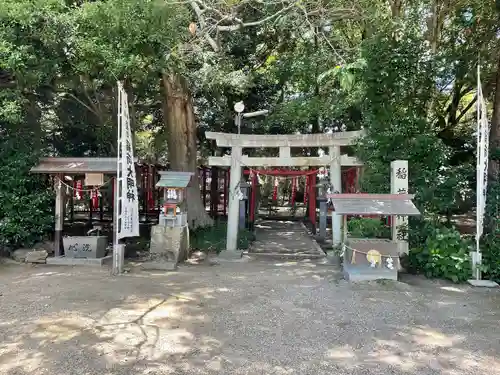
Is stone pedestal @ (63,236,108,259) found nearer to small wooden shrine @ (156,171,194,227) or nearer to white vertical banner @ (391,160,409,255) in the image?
small wooden shrine @ (156,171,194,227)

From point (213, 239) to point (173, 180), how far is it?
112 inches

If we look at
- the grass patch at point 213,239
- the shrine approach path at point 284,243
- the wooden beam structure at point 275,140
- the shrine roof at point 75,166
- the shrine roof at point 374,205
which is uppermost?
the wooden beam structure at point 275,140

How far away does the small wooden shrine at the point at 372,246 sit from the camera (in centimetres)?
782

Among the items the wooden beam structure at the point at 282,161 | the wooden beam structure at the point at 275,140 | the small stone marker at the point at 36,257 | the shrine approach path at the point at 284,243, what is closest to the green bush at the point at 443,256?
the shrine approach path at the point at 284,243

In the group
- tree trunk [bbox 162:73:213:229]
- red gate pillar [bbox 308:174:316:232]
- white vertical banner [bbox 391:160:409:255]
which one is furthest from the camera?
red gate pillar [bbox 308:174:316:232]

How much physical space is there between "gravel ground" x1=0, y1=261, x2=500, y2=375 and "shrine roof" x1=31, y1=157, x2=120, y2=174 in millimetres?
2740

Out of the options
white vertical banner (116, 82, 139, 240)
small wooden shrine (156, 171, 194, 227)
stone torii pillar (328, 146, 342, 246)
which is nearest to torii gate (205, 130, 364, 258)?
stone torii pillar (328, 146, 342, 246)

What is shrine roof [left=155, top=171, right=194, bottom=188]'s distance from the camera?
10.2 m

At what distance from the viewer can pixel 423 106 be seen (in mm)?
10680

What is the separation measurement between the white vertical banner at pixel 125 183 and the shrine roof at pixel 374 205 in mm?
4105

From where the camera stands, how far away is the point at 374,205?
796cm

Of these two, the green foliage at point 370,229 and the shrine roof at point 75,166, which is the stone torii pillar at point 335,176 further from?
the shrine roof at point 75,166

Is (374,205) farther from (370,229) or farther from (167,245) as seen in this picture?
(167,245)

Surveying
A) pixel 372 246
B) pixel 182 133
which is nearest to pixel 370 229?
pixel 372 246
